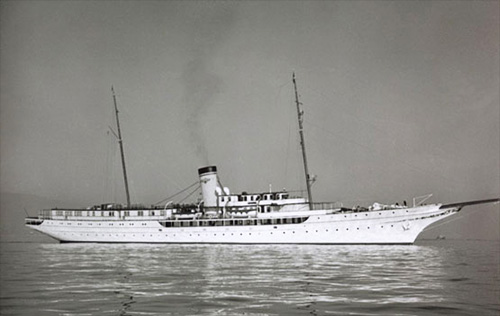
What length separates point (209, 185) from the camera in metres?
46.6

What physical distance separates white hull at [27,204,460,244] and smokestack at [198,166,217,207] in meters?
3.85

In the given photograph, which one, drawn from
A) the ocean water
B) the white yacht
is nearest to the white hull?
the white yacht

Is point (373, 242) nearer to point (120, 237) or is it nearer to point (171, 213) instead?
point (171, 213)

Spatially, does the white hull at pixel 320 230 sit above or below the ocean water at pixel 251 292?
below

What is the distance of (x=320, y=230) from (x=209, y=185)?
42.3ft

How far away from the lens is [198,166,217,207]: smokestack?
46.4 meters

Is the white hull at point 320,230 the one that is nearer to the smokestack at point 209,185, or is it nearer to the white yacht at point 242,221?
the white yacht at point 242,221

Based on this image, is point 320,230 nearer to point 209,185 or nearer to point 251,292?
point 209,185

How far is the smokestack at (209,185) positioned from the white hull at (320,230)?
152 inches

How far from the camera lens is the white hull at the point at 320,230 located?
37.9 m

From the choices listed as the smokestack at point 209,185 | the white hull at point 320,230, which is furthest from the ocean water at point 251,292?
the smokestack at point 209,185

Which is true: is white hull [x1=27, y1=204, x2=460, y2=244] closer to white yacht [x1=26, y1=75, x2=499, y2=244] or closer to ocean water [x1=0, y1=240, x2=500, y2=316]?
white yacht [x1=26, y1=75, x2=499, y2=244]

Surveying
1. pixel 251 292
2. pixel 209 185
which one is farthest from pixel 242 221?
pixel 251 292

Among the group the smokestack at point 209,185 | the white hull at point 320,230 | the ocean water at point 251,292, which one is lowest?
the white hull at point 320,230
